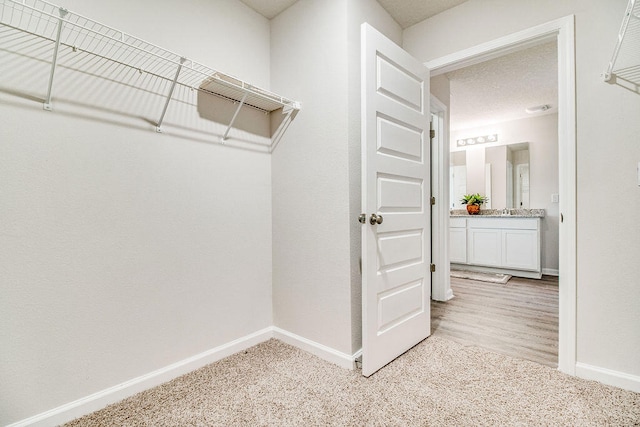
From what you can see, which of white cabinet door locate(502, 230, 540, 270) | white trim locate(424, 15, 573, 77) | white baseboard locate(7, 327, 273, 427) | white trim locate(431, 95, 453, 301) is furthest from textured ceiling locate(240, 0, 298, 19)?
white cabinet door locate(502, 230, 540, 270)

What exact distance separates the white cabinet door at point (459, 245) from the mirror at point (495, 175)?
711 millimetres

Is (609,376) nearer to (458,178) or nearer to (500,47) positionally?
(500,47)

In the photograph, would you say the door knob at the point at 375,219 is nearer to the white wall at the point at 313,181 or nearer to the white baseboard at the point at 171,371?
the white wall at the point at 313,181

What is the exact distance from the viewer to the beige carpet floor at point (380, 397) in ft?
4.37

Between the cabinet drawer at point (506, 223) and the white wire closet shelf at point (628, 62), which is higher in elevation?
the white wire closet shelf at point (628, 62)

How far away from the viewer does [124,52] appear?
151cm

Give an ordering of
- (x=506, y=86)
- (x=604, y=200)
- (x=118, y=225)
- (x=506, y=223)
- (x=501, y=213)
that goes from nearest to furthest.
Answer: (x=118, y=225), (x=604, y=200), (x=506, y=86), (x=506, y=223), (x=501, y=213)

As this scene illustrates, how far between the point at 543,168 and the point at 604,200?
3.59m

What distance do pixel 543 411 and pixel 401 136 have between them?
5.25 ft

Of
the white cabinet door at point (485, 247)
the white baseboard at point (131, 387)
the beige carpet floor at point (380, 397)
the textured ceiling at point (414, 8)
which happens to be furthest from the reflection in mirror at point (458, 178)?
the white baseboard at point (131, 387)

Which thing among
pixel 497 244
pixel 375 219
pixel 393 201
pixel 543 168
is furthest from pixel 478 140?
pixel 375 219

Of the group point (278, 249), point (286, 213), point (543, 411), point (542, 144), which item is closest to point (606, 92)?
point (543, 411)

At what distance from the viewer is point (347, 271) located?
70.5 inches

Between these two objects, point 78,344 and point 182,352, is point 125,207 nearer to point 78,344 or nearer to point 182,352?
point 78,344
